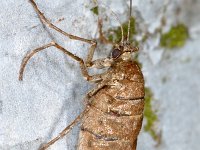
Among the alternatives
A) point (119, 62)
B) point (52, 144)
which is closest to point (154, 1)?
point (119, 62)

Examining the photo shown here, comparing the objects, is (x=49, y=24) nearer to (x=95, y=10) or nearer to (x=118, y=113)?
(x=95, y=10)

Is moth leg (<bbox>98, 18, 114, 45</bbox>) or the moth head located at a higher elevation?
moth leg (<bbox>98, 18, 114, 45</bbox>)

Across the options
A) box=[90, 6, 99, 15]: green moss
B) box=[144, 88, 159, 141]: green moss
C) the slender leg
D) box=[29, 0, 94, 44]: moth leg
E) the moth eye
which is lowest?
box=[144, 88, 159, 141]: green moss

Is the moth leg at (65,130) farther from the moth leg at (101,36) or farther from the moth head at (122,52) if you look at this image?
the moth leg at (101,36)

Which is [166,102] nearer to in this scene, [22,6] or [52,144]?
[52,144]

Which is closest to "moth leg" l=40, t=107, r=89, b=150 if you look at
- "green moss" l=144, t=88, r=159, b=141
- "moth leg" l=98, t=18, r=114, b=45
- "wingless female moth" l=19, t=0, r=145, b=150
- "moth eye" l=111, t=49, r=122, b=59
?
"wingless female moth" l=19, t=0, r=145, b=150

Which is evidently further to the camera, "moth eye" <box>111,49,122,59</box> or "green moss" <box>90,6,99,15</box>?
"green moss" <box>90,6,99,15</box>

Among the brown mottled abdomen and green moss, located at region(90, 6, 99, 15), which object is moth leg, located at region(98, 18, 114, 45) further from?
the brown mottled abdomen
